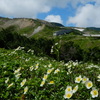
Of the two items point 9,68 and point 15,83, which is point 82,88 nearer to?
point 15,83

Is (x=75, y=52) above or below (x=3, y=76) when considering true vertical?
below

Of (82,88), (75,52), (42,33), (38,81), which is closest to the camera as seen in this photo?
(82,88)

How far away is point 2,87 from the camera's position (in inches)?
192

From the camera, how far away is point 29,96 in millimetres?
4133

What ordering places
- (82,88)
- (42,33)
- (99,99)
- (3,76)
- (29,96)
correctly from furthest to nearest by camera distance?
(42,33) < (3,76) < (29,96) < (82,88) < (99,99)

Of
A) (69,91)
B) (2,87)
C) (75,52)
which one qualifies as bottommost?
(75,52)

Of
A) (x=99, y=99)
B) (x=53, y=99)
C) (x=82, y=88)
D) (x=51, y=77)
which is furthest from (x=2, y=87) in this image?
(x=99, y=99)

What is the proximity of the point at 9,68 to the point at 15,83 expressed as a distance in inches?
53.7

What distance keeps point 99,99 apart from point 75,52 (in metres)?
54.9

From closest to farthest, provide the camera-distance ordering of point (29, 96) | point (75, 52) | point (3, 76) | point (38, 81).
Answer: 1. point (29, 96)
2. point (38, 81)
3. point (3, 76)
4. point (75, 52)

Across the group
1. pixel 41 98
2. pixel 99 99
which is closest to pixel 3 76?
pixel 41 98

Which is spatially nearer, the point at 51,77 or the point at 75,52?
the point at 51,77

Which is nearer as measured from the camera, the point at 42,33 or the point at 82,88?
the point at 82,88

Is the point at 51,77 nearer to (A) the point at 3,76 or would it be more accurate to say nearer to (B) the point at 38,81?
(B) the point at 38,81
